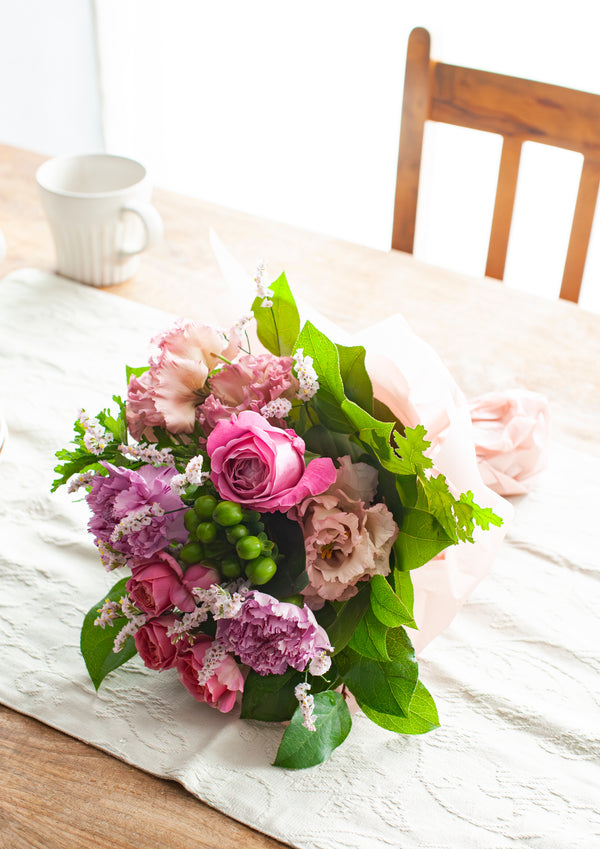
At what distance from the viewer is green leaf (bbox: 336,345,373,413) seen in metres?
0.62

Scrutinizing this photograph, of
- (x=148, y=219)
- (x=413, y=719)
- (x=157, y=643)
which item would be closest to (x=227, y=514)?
(x=157, y=643)

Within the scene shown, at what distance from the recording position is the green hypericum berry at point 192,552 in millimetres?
568

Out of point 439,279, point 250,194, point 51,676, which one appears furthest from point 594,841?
point 250,194

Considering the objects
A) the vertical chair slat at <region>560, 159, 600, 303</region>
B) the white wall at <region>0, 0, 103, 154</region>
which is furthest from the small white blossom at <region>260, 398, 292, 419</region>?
the white wall at <region>0, 0, 103, 154</region>

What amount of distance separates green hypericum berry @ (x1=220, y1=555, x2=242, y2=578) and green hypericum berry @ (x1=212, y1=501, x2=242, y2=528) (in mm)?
31

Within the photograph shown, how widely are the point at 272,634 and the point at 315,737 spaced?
0.38ft

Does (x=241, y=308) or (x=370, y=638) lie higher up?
(x=241, y=308)

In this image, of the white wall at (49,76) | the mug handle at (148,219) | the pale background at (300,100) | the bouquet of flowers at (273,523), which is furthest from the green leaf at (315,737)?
the white wall at (49,76)

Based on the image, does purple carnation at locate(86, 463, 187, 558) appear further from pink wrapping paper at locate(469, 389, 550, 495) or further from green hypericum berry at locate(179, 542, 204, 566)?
pink wrapping paper at locate(469, 389, 550, 495)

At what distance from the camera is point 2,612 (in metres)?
0.75

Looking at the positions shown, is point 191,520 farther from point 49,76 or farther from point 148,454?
point 49,76

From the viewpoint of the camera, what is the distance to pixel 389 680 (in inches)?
24.0

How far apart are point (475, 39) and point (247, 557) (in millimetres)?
1951

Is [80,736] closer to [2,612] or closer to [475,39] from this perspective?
[2,612]
